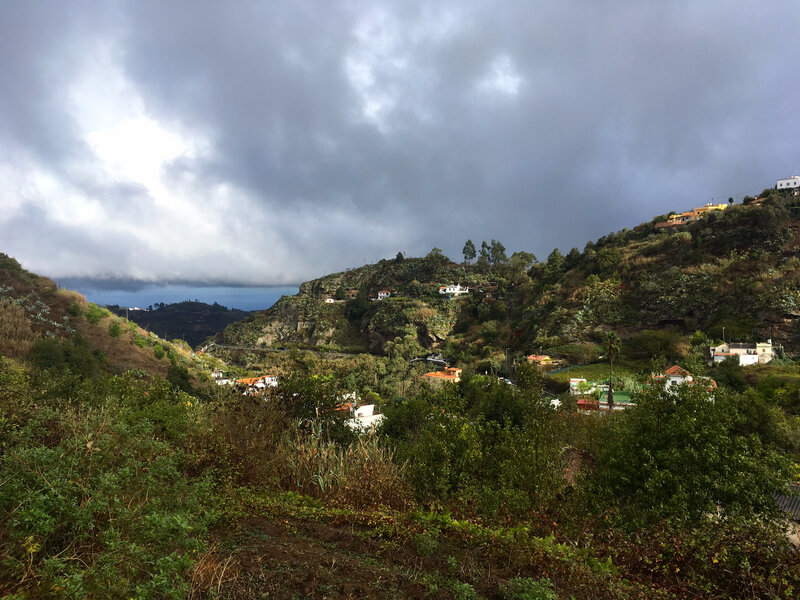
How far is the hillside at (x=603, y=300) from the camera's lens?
4006 centimetres

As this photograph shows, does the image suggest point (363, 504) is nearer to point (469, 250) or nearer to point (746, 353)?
point (746, 353)

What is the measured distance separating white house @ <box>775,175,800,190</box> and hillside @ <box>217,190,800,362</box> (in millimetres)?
7827

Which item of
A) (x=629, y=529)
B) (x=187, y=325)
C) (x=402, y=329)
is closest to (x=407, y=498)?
(x=629, y=529)

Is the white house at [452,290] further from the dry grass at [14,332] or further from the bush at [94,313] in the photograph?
the dry grass at [14,332]

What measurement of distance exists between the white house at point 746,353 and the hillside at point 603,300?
4390 mm

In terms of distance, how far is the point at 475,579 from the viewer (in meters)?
3.25

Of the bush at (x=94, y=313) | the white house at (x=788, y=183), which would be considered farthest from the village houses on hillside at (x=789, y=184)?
the bush at (x=94, y=313)

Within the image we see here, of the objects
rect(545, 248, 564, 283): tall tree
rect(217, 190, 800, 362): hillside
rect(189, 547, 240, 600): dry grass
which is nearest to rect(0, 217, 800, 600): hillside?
rect(189, 547, 240, 600): dry grass

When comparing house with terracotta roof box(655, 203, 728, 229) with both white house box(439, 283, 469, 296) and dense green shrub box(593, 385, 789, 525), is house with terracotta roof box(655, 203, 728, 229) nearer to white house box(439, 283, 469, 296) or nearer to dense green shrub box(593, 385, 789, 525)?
white house box(439, 283, 469, 296)

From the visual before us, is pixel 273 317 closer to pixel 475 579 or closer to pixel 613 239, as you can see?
pixel 613 239

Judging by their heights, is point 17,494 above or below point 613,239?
below

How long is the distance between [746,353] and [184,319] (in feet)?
611

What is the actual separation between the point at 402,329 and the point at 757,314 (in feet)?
150

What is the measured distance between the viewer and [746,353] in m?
31.6
